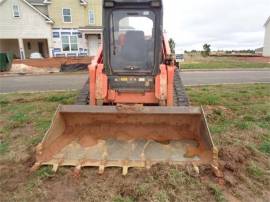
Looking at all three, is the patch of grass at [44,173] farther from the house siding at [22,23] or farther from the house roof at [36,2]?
the house roof at [36,2]

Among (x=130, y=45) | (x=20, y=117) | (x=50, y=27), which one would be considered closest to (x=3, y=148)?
(x=20, y=117)

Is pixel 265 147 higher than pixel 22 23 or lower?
lower

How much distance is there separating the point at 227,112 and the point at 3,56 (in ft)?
62.5

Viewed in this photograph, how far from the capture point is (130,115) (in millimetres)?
4301

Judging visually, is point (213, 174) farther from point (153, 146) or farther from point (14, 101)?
point (14, 101)

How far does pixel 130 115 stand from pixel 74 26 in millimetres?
24321

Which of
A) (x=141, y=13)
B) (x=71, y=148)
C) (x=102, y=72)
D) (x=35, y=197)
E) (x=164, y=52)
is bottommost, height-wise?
(x=35, y=197)

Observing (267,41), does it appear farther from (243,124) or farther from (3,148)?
(3,148)

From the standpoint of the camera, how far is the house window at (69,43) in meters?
26.4

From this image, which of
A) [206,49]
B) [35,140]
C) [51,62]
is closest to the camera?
[35,140]

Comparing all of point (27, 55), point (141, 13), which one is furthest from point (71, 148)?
point (27, 55)

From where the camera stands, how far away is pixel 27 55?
90.8 feet

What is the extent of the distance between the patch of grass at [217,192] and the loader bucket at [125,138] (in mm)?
425

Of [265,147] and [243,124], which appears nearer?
[265,147]
